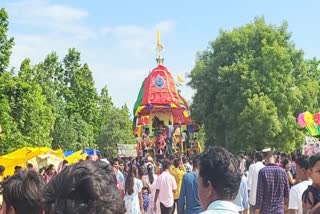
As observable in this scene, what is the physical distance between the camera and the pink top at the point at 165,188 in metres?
12.3

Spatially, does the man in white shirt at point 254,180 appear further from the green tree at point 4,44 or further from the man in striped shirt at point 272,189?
the green tree at point 4,44

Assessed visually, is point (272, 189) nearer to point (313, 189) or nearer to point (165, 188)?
point (313, 189)

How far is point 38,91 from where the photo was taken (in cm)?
3653

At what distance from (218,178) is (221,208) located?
1.04 feet

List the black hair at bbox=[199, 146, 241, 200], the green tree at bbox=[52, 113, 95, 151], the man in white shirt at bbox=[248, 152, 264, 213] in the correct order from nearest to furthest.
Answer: the black hair at bbox=[199, 146, 241, 200]
the man in white shirt at bbox=[248, 152, 264, 213]
the green tree at bbox=[52, 113, 95, 151]

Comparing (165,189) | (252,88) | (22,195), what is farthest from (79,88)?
(22,195)

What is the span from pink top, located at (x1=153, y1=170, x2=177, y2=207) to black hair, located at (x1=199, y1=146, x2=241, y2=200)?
8.83 m

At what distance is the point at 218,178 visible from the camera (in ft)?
11.1

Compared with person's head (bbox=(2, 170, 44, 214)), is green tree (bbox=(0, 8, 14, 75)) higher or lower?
higher

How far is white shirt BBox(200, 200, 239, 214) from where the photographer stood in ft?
9.96

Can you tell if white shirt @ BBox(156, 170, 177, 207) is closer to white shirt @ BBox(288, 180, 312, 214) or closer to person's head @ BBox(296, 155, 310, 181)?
person's head @ BBox(296, 155, 310, 181)

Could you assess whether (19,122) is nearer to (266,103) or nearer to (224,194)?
(266,103)

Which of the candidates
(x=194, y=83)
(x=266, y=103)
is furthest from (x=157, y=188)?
(x=194, y=83)

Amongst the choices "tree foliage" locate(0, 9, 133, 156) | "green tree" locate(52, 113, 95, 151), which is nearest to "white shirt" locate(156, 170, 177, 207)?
"tree foliage" locate(0, 9, 133, 156)
